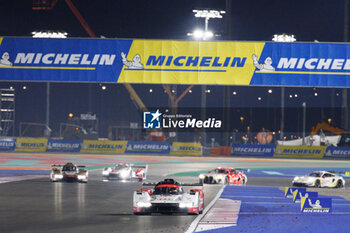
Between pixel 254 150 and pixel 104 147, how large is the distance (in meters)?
15.0

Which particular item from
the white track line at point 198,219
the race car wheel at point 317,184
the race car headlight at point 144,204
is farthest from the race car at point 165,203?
the race car wheel at point 317,184

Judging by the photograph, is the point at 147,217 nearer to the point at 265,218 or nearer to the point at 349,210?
the point at 265,218

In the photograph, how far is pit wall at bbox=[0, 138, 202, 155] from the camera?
56.5 m

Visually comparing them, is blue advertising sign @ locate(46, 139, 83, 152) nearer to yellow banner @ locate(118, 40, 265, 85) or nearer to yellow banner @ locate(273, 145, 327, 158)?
yellow banner @ locate(273, 145, 327, 158)

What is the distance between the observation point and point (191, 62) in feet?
110

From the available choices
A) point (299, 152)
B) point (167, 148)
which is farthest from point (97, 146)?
point (299, 152)

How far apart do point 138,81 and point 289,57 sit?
9.03 meters

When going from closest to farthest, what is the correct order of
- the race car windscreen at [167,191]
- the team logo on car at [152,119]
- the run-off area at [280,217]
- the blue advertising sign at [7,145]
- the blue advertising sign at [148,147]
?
1. the run-off area at [280,217]
2. the race car windscreen at [167,191]
3. the team logo on car at [152,119]
4. the blue advertising sign at [148,147]
5. the blue advertising sign at [7,145]

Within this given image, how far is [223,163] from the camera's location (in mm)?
48844

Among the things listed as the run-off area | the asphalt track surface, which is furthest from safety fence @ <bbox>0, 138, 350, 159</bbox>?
the run-off area

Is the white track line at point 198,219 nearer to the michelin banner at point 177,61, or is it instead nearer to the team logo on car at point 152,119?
the michelin banner at point 177,61

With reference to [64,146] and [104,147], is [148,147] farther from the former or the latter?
[64,146]

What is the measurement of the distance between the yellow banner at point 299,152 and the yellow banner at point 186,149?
749 centimetres

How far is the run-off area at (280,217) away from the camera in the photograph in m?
14.1
